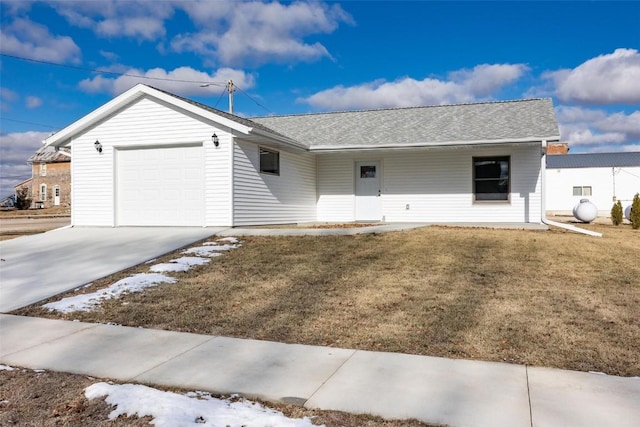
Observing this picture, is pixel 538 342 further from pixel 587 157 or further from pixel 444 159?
pixel 587 157

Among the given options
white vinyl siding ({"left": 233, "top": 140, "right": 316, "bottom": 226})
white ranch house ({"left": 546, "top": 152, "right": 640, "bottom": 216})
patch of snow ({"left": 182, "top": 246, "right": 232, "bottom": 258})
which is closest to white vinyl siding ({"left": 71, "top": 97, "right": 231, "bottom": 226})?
white vinyl siding ({"left": 233, "top": 140, "right": 316, "bottom": 226})

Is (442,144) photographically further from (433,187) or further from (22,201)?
(22,201)

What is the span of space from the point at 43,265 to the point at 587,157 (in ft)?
139

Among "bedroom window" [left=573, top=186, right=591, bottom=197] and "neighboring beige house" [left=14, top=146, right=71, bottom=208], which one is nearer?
"bedroom window" [left=573, top=186, right=591, bottom=197]

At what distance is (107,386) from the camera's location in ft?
12.8

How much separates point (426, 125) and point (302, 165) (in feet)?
15.4

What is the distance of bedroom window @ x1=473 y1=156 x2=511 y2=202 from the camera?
1605 cm

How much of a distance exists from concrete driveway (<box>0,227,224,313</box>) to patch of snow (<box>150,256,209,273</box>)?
2.19ft

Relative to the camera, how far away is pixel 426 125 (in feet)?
57.4

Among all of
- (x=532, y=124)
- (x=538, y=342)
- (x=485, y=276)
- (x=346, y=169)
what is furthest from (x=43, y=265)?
(x=532, y=124)

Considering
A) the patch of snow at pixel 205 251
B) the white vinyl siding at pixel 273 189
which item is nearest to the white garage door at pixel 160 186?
the white vinyl siding at pixel 273 189

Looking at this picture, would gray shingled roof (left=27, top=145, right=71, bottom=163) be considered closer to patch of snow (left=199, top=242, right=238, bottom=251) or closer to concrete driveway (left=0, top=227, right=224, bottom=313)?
concrete driveway (left=0, top=227, right=224, bottom=313)

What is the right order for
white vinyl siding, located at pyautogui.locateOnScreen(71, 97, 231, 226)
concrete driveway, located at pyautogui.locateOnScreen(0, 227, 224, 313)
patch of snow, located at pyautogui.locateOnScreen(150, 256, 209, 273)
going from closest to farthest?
1. concrete driveway, located at pyautogui.locateOnScreen(0, 227, 224, 313)
2. patch of snow, located at pyautogui.locateOnScreen(150, 256, 209, 273)
3. white vinyl siding, located at pyautogui.locateOnScreen(71, 97, 231, 226)

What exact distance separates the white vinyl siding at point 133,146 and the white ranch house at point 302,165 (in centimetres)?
3
